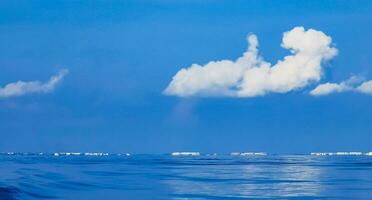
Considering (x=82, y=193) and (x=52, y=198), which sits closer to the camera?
(x=52, y=198)

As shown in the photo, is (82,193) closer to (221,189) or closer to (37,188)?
(37,188)

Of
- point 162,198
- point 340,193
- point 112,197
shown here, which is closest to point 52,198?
point 112,197

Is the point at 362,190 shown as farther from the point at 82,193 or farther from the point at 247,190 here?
the point at 82,193

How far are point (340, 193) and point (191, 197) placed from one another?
36.7 ft

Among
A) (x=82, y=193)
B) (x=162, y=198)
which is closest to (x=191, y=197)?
(x=162, y=198)

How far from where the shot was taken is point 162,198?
4050 centimetres

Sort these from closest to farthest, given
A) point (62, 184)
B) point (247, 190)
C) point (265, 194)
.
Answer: point (265, 194) → point (247, 190) → point (62, 184)

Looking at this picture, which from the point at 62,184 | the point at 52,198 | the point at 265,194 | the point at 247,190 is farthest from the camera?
the point at 62,184

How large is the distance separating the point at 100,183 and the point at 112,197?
41.7 ft

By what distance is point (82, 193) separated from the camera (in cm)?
4341

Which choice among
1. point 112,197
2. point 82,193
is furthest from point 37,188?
point 112,197

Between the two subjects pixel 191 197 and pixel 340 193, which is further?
pixel 340 193

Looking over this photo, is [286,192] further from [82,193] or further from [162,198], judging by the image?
[82,193]

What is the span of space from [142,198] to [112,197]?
6.33 ft
